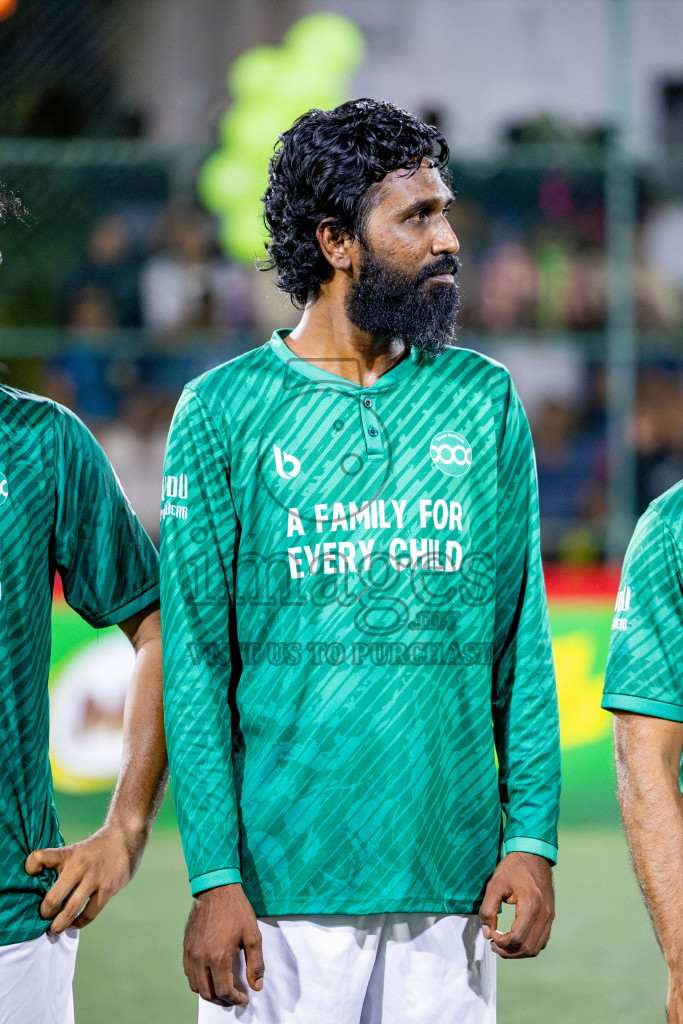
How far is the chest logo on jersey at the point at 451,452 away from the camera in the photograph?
207 cm

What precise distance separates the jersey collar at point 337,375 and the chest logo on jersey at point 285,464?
5.1 inches

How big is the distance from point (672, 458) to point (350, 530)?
17.5 feet

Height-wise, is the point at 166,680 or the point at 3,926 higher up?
the point at 166,680

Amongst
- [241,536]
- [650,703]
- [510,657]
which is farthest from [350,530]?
[650,703]

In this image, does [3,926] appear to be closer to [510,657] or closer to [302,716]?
[302,716]

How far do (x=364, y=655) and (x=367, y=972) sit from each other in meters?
0.47

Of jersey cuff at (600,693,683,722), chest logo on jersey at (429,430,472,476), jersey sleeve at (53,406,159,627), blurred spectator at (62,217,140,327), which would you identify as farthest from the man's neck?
blurred spectator at (62,217,140,327)

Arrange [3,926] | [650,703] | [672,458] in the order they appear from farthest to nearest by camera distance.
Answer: [672,458] → [650,703] → [3,926]

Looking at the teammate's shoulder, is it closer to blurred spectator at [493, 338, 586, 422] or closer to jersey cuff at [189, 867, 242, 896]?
jersey cuff at [189, 867, 242, 896]

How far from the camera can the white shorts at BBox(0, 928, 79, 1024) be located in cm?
191

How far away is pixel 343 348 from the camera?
215 cm

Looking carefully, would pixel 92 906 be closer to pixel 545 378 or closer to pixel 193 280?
pixel 193 280

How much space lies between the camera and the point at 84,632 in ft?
18.0

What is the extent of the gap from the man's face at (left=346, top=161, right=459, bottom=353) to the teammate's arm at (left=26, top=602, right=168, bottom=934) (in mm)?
614
